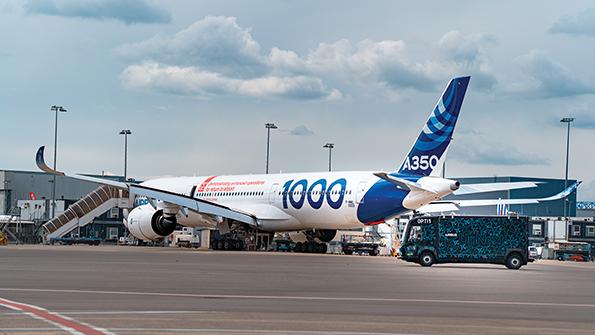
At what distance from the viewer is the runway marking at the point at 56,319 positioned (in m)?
14.6

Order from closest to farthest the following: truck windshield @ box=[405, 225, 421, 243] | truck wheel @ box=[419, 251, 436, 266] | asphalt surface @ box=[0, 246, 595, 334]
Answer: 1. asphalt surface @ box=[0, 246, 595, 334]
2. truck wheel @ box=[419, 251, 436, 266]
3. truck windshield @ box=[405, 225, 421, 243]

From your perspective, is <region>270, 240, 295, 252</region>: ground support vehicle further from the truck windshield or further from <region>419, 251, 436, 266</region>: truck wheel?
<region>419, 251, 436, 266</region>: truck wheel

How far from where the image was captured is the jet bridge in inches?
3216

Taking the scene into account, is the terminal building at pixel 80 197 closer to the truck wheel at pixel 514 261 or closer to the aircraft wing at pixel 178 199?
the aircraft wing at pixel 178 199

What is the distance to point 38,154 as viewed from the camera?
193ft

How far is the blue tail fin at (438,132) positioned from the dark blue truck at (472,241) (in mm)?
8631

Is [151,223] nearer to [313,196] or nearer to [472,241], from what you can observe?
[313,196]

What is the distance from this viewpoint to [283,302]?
21.2m

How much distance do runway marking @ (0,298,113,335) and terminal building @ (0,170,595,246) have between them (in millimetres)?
62618

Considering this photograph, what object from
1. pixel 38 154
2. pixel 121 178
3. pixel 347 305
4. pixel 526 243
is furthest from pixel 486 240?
pixel 121 178

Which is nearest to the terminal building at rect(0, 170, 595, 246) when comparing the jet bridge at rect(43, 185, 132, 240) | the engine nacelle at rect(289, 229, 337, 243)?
the jet bridge at rect(43, 185, 132, 240)

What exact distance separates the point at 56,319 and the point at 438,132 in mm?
37251

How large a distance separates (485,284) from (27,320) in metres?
16.4

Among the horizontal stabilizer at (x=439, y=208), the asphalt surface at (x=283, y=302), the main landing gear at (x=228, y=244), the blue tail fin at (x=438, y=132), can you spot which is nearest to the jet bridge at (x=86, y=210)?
the main landing gear at (x=228, y=244)
